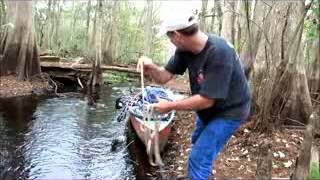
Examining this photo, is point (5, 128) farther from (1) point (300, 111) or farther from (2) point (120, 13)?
(2) point (120, 13)

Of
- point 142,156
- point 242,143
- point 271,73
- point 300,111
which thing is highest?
point 271,73

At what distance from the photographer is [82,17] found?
4959 cm

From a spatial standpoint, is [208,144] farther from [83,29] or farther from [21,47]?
[83,29]

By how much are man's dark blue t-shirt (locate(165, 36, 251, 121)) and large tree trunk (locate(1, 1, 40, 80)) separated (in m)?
16.1

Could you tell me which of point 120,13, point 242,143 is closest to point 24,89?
point 242,143

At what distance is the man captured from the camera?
445cm

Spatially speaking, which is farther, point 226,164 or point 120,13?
point 120,13

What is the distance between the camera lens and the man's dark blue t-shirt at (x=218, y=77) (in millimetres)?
4449

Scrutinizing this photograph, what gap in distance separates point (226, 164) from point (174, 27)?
→ 478 cm

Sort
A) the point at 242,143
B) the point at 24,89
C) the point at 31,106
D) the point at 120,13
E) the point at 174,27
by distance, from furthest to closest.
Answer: the point at 120,13, the point at 24,89, the point at 31,106, the point at 242,143, the point at 174,27

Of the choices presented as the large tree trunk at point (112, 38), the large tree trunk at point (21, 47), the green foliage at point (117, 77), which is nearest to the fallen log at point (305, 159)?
the large tree trunk at point (21, 47)

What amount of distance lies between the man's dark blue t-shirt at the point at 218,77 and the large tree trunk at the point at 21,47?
16.1m

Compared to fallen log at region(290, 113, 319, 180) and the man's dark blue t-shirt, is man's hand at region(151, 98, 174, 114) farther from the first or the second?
fallen log at region(290, 113, 319, 180)

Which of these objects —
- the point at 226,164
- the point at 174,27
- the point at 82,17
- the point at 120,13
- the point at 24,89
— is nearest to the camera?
the point at 174,27
